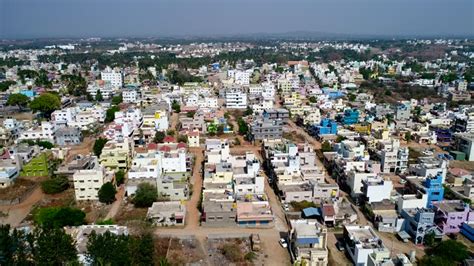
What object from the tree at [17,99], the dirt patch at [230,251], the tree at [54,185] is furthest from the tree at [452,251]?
the tree at [17,99]

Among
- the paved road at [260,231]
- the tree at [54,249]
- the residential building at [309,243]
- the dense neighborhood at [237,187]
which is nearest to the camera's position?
the tree at [54,249]

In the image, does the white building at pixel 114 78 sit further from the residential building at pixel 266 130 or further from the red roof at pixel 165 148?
the red roof at pixel 165 148

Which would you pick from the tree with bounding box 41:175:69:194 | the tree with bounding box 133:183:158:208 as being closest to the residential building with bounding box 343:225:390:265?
the tree with bounding box 133:183:158:208

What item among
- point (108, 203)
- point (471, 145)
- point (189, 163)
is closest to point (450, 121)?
point (471, 145)

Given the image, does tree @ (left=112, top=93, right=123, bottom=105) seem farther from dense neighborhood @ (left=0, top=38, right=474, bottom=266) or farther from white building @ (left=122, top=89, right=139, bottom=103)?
dense neighborhood @ (left=0, top=38, right=474, bottom=266)

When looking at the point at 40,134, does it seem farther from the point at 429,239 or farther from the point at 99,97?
the point at 429,239

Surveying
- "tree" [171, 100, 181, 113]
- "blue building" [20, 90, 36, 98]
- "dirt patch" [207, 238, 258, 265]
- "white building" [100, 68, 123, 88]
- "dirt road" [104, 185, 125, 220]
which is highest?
"white building" [100, 68, 123, 88]

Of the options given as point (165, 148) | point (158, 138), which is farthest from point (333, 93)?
point (165, 148)

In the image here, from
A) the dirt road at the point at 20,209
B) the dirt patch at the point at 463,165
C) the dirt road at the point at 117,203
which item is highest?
the dirt patch at the point at 463,165
